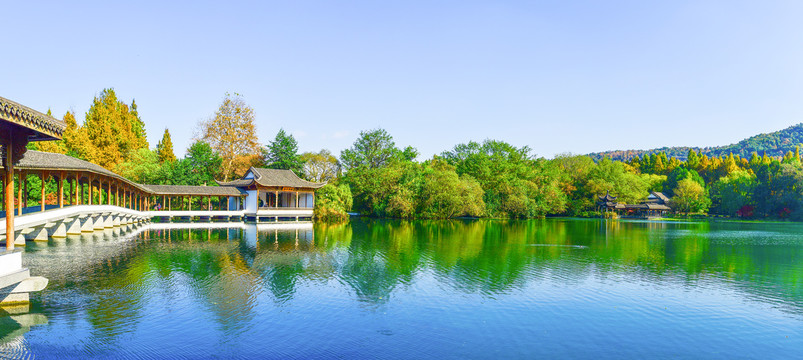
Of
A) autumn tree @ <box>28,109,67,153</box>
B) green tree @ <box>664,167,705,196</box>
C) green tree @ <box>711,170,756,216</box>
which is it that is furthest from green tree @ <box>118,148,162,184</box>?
green tree @ <box>664,167,705,196</box>

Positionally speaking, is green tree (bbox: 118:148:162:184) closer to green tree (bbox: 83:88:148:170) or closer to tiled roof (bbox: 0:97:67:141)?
green tree (bbox: 83:88:148:170)

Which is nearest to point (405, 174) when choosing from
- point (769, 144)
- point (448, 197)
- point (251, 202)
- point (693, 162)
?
point (448, 197)

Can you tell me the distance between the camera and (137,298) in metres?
9.47

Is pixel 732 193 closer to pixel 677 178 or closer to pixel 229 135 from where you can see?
pixel 677 178

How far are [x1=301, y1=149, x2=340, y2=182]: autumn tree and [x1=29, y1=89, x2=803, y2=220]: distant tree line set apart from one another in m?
0.12

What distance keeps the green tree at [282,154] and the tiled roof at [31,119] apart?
37.0 meters

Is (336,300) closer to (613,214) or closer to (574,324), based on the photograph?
(574,324)

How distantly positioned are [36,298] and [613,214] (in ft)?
186

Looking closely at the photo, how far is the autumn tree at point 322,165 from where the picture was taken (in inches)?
2036

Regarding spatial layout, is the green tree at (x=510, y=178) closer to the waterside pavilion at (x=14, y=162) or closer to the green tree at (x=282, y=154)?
the green tree at (x=282, y=154)

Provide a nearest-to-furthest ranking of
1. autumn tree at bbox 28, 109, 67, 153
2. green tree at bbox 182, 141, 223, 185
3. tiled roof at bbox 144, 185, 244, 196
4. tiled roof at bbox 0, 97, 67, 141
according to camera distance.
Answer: tiled roof at bbox 0, 97, 67, 141 < tiled roof at bbox 144, 185, 244, 196 < autumn tree at bbox 28, 109, 67, 153 < green tree at bbox 182, 141, 223, 185

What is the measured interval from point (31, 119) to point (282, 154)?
3851cm

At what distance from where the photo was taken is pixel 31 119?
6.51 metres

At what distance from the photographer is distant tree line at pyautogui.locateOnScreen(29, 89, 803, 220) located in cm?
4019
